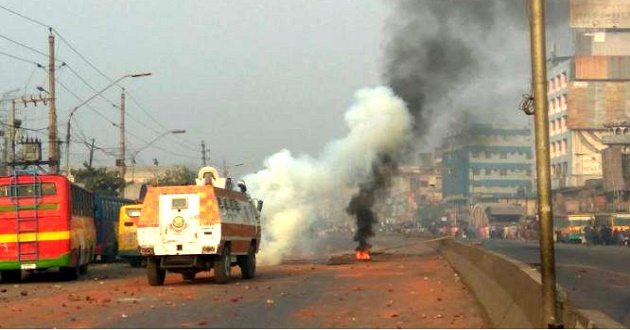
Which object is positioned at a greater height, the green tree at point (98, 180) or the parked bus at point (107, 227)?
the green tree at point (98, 180)

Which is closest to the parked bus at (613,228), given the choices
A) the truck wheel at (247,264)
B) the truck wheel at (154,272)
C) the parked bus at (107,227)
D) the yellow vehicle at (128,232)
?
the parked bus at (107,227)

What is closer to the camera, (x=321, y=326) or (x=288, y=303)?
(x=321, y=326)

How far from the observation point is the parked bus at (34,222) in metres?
24.1

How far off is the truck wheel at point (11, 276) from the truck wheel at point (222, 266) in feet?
24.9

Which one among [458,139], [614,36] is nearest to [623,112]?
[614,36]

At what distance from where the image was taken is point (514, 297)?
12086mm

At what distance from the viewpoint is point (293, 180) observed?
41.7 metres

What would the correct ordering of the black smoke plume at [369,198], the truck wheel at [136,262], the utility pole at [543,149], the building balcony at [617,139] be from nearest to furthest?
the utility pole at [543,149] → the truck wheel at [136,262] → the black smoke plume at [369,198] → the building balcony at [617,139]

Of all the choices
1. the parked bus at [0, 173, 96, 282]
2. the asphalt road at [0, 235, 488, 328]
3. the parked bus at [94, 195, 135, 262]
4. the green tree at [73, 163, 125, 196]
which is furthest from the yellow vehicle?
the green tree at [73, 163, 125, 196]

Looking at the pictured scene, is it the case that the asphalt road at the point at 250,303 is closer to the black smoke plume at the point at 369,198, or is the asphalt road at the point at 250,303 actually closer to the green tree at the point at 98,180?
the black smoke plume at the point at 369,198

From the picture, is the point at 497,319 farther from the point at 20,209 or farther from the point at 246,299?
the point at 20,209

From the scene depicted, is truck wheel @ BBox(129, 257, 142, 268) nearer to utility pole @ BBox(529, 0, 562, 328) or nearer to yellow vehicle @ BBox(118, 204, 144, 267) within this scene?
yellow vehicle @ BBox(118, 204, 144, 267)

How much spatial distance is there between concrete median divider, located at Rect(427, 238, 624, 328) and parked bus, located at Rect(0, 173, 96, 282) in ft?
38.6

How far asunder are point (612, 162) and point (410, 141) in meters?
47.5
